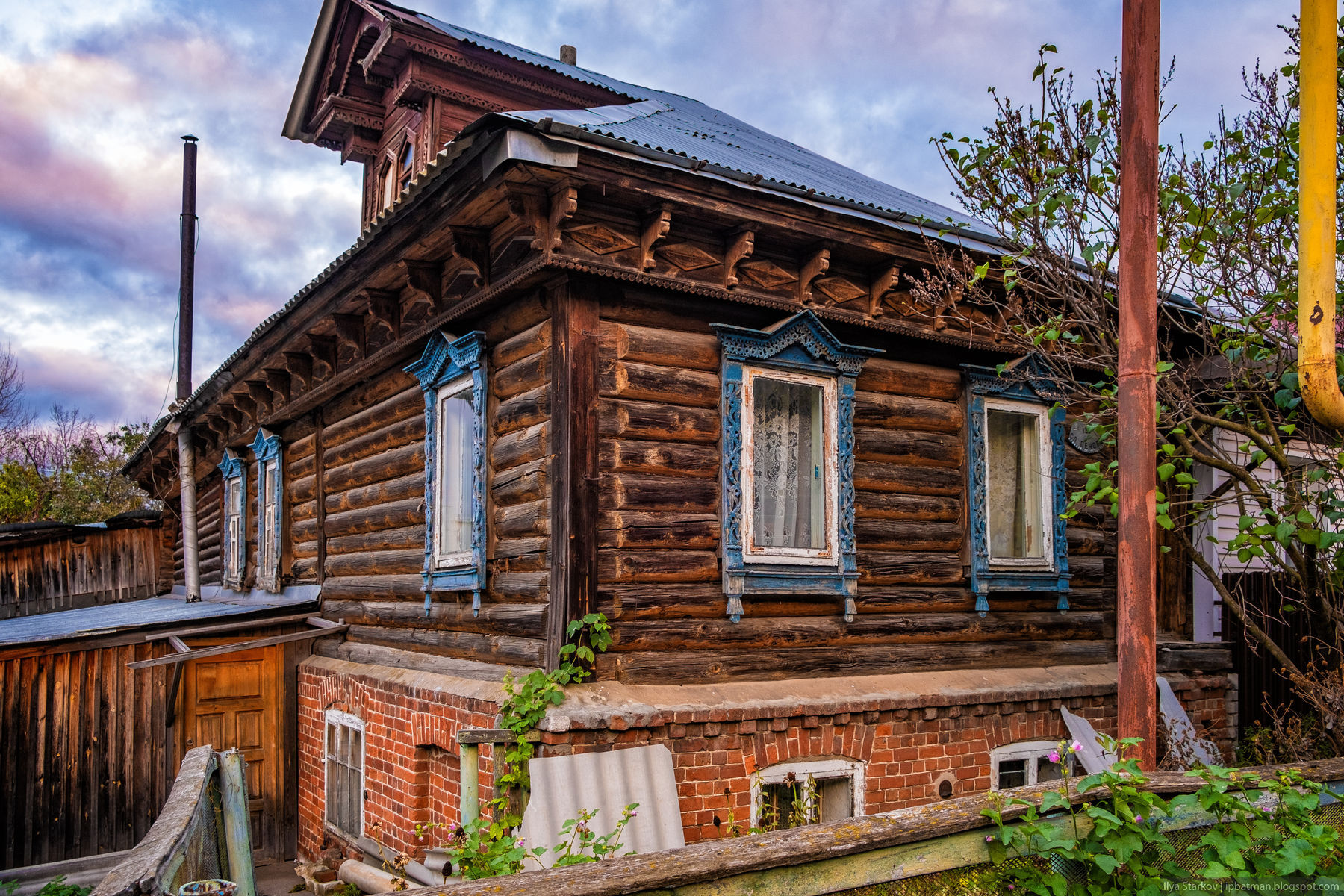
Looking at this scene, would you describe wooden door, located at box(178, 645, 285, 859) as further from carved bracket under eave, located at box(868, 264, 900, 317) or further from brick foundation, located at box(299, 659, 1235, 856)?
carved bracket under eave, located at box(868, 264, 900, 317)

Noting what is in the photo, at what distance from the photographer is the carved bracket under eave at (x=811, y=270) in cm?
688

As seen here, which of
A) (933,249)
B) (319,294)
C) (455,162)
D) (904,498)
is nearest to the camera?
(455,162)

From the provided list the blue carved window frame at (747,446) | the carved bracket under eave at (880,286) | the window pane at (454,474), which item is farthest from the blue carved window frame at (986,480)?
the window pane at (454,474)

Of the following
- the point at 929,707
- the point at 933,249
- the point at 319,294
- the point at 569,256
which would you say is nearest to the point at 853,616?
the point at 929,707

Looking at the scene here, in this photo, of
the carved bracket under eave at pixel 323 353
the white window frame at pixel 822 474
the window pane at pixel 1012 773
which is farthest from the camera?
the carved bracket under eave at pixel 323 353

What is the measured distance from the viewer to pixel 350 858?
853 cm

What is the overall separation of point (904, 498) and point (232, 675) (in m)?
7.45

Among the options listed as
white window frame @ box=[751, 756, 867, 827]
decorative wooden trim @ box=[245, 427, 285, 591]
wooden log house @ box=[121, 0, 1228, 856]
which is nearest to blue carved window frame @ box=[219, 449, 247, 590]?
decorative wooden trim @ box=[245, 427, 285, 591]

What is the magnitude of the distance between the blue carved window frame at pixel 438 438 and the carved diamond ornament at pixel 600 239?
120 centimetres

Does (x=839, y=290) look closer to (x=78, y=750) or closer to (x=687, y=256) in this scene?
(x=687, y=256)

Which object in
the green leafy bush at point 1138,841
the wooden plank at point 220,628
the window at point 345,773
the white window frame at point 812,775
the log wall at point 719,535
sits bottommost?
the window at point 345,773

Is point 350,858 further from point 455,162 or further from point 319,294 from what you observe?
point 455,162

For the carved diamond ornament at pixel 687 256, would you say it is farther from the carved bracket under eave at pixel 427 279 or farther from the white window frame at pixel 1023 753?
the white window frame at pixel 1023 753

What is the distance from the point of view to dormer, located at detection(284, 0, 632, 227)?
449 inches
